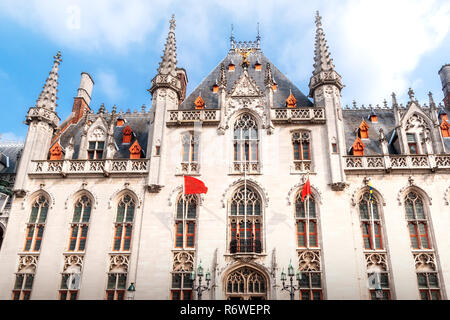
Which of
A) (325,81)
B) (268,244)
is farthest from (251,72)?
(268,244)

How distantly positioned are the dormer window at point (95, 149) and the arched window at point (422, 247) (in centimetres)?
2160

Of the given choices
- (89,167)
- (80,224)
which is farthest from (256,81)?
(80,224)

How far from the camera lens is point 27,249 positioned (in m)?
24.7

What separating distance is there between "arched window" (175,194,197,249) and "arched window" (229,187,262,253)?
97.1 inches

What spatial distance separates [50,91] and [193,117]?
12043 mm

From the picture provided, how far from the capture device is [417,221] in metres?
24.0

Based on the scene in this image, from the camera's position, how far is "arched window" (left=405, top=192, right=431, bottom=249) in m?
23.6

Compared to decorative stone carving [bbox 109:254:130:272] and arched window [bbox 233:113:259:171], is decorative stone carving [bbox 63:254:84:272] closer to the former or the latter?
decorative stone carving [bbox 109:254:130:272]
